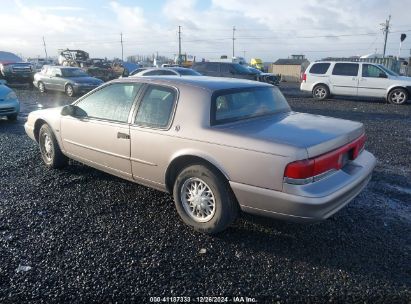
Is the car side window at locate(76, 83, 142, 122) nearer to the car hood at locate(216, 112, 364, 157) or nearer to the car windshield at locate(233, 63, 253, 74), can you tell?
the car hood at locate(216, 112, 364, 157)

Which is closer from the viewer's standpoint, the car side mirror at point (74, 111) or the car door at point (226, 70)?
the car side mirror at point (74, 111)

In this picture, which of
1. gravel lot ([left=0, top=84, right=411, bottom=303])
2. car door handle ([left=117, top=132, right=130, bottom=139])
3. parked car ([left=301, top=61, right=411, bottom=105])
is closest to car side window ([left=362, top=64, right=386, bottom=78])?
parked car ([left=301, top=61, right=411, bottom=105])

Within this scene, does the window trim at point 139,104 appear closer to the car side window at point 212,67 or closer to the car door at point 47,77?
the car side window at point 212,67

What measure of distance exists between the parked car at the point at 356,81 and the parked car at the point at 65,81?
10.6 meters

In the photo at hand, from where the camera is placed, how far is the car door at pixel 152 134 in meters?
3.77

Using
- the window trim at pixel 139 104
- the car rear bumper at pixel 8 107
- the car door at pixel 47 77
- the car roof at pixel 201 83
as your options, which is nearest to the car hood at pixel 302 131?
the car roof at pixel 201 83

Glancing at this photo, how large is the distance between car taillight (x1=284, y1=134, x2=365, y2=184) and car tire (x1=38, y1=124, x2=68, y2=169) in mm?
3819

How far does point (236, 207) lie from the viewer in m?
3.44

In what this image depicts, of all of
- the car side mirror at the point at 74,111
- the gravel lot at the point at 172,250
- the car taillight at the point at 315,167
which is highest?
the car side mirror at the point at 74,111

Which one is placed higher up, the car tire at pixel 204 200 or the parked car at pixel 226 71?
the parked car at pixel 226 71

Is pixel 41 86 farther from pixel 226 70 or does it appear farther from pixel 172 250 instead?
pixel 172 250

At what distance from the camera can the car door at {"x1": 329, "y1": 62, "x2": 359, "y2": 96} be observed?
1496 cm

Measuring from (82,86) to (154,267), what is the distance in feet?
51.0

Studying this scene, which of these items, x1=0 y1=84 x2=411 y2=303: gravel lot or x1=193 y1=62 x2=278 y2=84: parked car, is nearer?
x1=0 y1=84 x2=411 y2=303: gravel lot
